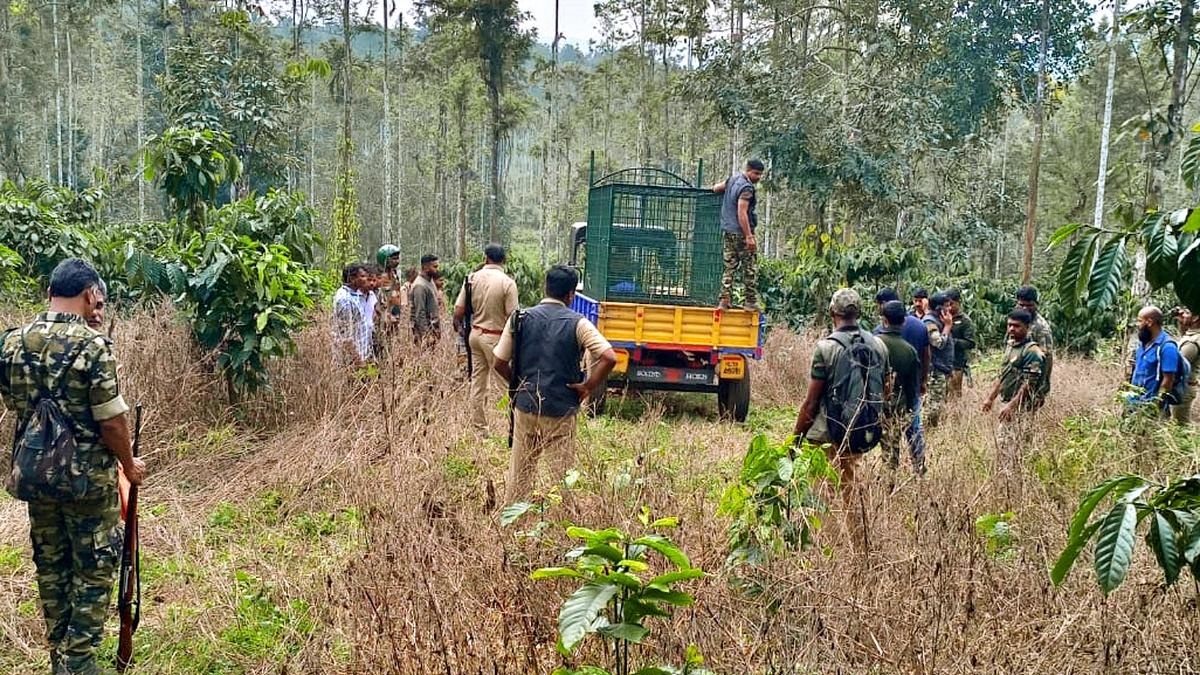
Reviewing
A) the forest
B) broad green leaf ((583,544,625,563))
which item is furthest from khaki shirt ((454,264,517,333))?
broad green leaf ((583,544,625,563))

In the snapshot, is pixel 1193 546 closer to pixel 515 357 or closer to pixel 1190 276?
pixel 1190 276

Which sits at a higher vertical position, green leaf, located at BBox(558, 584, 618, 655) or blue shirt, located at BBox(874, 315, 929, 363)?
blue shirt, located at BBox(874, 315, 929, 363)

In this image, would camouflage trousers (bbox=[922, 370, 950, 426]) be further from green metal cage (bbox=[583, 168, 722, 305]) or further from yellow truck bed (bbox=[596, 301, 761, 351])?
green metal cage (bbox=[583, 168, 722, 305])

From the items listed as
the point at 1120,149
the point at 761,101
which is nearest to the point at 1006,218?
the point at 1120,149

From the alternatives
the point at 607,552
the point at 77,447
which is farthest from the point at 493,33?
the point at 607,552

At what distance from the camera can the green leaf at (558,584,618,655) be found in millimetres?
1835

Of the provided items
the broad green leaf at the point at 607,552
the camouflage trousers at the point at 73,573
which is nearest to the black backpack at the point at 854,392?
the broad green leaf at the point at 607,552

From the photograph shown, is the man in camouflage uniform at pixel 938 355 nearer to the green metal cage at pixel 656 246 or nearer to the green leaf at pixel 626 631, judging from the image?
the green metal cage at pixel 656 246

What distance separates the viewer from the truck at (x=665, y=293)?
26.0ft

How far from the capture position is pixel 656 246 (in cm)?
911

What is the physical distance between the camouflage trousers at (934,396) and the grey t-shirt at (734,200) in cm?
210

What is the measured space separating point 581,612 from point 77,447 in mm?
2186

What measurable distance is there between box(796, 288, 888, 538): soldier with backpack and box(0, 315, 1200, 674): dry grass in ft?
0.66

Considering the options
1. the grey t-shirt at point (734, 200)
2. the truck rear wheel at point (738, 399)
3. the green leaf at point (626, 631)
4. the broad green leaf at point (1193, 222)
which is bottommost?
the truck rear wheel at point (738, 399)
